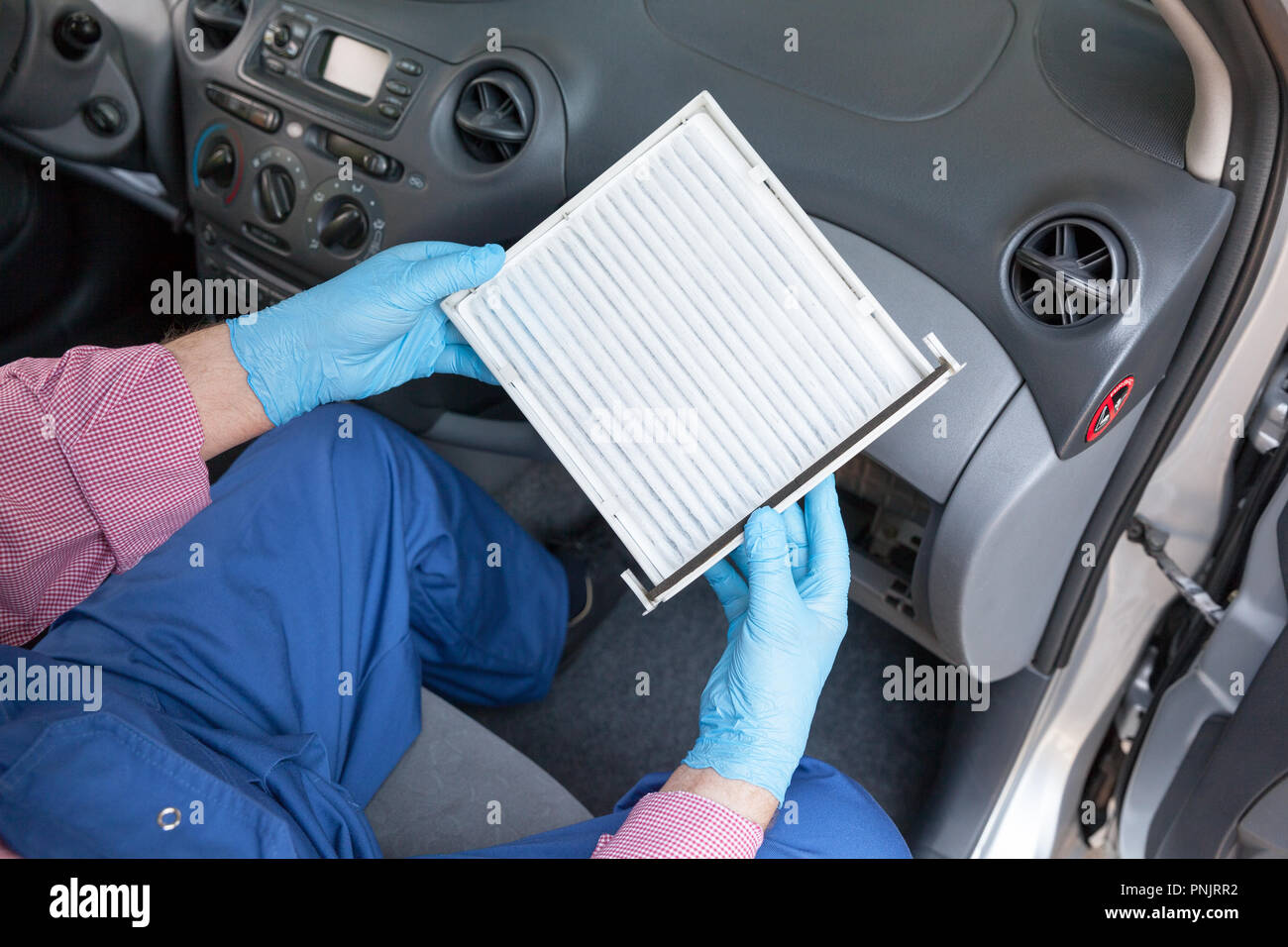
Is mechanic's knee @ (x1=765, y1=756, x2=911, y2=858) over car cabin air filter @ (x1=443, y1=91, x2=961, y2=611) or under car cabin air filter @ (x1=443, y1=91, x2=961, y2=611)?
under

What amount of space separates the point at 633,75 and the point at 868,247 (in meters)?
0.36

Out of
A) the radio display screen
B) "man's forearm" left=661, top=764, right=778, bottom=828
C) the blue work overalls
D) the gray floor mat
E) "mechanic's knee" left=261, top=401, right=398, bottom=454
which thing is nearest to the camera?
the blue work overalls

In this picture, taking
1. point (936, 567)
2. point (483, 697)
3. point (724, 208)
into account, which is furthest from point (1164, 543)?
point (483, 697)

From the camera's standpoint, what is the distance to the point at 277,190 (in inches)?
51.4

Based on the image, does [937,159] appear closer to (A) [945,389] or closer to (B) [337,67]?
(A) [945,389]

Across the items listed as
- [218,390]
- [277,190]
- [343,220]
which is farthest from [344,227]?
[218,390]

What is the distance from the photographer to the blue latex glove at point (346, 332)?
99 centimetres

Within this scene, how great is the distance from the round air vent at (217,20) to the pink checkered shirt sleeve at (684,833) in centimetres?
115

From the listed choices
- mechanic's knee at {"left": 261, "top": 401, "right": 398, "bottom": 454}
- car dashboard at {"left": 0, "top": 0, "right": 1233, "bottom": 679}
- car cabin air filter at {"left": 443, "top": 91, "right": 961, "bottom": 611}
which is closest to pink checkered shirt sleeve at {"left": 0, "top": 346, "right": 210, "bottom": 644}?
mechanic's knee at {"left": 261, "top": 401, "right": 398, "bottom": 454}

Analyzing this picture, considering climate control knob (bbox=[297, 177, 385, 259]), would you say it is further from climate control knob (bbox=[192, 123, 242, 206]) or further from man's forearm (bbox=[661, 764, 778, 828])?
man's forearm (bbox=[661, 764, 778, 828])

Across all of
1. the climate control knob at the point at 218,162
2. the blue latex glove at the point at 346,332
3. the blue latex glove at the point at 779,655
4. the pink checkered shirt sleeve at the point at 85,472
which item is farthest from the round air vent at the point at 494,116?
the blue latex glove at the point at 779,655

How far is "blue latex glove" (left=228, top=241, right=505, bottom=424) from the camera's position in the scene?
0.99m

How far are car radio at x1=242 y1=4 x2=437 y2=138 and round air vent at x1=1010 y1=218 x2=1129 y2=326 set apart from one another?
2.47 ft

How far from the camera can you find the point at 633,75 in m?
1.13
